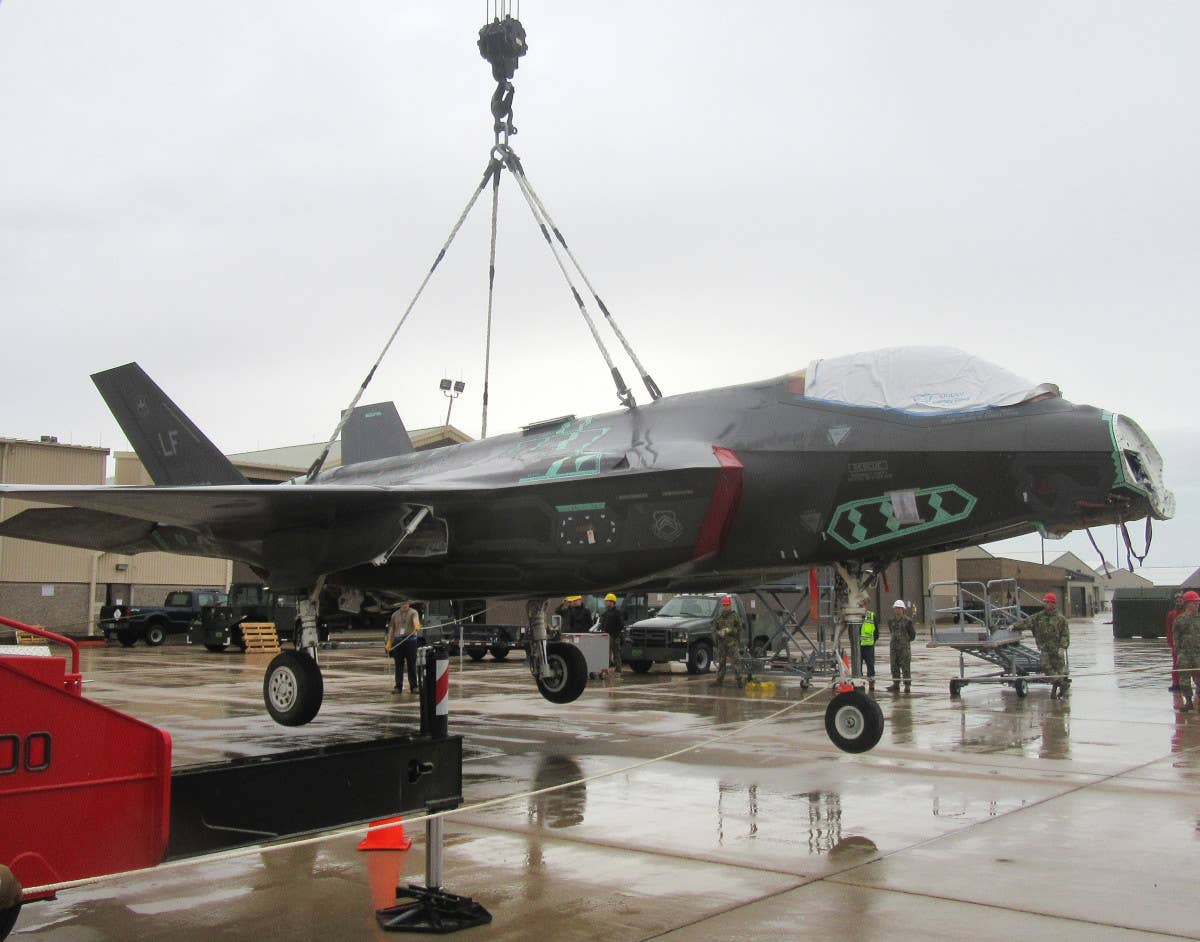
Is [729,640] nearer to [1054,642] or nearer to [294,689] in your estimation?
[1054,642]

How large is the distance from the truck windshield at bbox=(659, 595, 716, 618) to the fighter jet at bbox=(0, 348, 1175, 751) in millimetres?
11226

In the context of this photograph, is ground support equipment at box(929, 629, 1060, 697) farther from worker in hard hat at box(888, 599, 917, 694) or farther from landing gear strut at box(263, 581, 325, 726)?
landing gear strut at box(263, 581, 325, 726)

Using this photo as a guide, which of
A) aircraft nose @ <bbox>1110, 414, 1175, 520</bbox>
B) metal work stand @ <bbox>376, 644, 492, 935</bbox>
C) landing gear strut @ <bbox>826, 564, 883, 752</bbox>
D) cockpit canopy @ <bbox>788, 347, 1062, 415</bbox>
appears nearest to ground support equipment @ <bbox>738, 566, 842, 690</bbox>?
landing gear strut @ <bbox>826, 564, 883, 752</bbox>

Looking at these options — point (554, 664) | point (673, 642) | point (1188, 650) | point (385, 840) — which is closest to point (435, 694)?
point (385, 840)

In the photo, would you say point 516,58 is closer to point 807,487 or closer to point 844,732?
point 807,487

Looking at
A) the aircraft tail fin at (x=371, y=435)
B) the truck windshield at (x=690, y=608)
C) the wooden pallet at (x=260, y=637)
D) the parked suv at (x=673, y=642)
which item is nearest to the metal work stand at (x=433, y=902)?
the aircraft tail fin at (x=371, y=435)

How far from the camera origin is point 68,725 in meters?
3.86

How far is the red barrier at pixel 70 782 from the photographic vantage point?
3.70m

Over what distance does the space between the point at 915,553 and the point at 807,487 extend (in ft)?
3.42

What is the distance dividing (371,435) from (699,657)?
9849 millimetres

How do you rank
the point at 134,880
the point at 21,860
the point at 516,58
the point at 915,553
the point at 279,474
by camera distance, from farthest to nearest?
the point at 279,474 < the point at 516,58 < the point at 915,553 < the point at 134,880 < the point at 21,860

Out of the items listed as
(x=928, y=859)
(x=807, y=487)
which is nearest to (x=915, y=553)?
(x=807, y=487)

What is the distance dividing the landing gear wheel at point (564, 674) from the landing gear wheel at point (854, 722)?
4939mm

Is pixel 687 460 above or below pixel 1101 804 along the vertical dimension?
above
